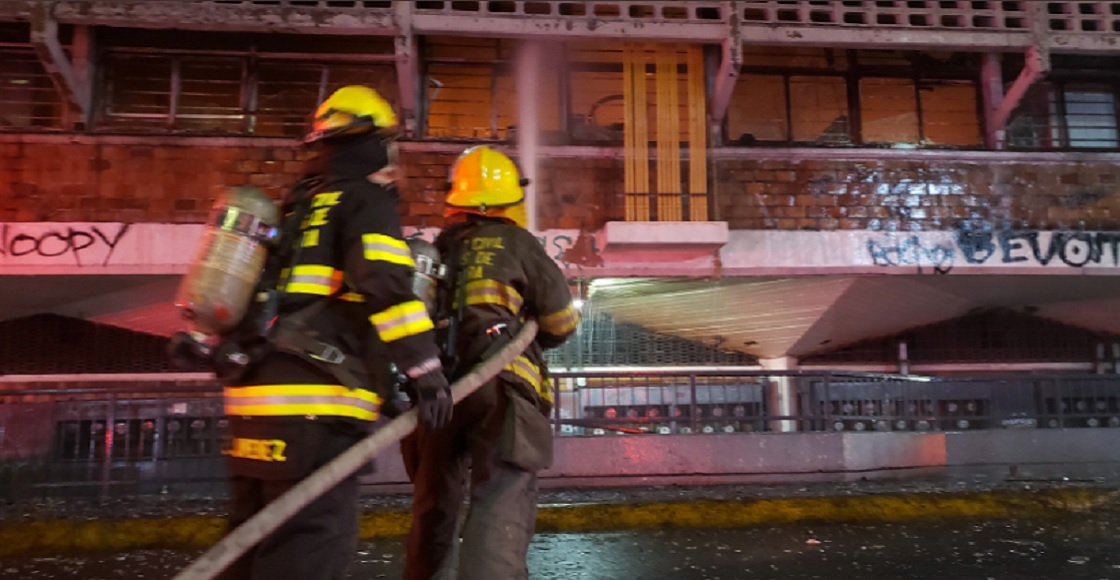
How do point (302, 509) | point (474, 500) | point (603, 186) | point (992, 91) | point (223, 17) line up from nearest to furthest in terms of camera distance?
point (302, 509), point (474, 500), point (223, 17), point (603, 186), point (992, 91)

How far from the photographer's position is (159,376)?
8.84m

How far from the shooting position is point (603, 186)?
26.8ft

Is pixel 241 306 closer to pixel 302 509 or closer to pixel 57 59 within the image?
pixel 302 509

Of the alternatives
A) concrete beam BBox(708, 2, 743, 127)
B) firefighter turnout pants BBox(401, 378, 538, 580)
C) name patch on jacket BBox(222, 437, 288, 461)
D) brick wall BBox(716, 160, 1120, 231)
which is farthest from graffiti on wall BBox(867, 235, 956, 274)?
name patch on jacket BBox(222, 437, 288, 461)

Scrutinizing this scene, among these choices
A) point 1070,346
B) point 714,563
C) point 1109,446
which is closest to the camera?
point 714,563

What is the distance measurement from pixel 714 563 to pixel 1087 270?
7024mm

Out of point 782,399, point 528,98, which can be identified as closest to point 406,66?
point 528,98

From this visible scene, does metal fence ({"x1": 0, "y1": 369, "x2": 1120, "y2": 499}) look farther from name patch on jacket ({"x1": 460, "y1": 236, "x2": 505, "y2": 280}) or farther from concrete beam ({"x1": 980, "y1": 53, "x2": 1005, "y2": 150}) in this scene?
name patch on jacket ({"x1": 460, "y1": 236, "x2": 505, "y2": 280})

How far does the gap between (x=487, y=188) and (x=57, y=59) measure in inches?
247

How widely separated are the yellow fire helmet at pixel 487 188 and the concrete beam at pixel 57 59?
19.6 ft

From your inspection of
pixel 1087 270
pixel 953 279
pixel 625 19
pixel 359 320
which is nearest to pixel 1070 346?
pixel 1087 270

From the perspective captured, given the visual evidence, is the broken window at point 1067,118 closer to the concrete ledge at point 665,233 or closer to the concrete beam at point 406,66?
the concrete ledge at point 665,233

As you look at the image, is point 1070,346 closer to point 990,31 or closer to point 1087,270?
point 1087,270

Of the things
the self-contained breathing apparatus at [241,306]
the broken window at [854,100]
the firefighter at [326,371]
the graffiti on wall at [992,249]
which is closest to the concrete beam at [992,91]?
the broken window at [854,100]
